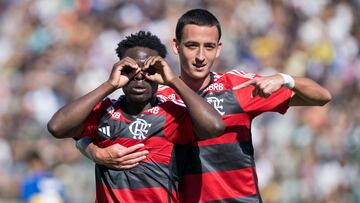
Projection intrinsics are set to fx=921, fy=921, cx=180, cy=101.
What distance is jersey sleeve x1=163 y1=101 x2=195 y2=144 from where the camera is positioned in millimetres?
6012

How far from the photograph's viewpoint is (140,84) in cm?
587

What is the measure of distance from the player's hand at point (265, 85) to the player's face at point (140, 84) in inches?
25.6

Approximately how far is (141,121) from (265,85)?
0.83 meters

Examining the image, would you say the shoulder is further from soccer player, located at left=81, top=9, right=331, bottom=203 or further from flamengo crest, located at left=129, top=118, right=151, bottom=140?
flamengo crest, located at left=129, top=118, right=151, bottom=140

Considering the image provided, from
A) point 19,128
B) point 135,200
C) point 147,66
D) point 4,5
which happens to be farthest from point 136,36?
point 4,5

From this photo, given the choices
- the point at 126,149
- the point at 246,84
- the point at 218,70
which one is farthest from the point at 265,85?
the point at 218,70

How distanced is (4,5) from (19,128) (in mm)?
2804

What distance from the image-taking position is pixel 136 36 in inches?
242

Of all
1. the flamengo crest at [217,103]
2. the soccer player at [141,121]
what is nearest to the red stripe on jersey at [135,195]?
the soccer player at [141,121]

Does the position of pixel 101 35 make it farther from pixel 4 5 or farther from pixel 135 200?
pixel 135 200

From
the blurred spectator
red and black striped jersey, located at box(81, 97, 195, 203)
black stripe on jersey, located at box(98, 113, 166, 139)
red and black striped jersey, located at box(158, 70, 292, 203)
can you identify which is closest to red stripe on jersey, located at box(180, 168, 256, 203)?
red and black striped jersey, located at box(158, 70, 292, 203)

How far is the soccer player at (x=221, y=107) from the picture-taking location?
6449mm

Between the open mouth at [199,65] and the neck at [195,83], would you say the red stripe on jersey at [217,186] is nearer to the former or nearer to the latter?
the neck at [195,83]

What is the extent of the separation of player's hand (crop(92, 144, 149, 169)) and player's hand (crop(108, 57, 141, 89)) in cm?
41
